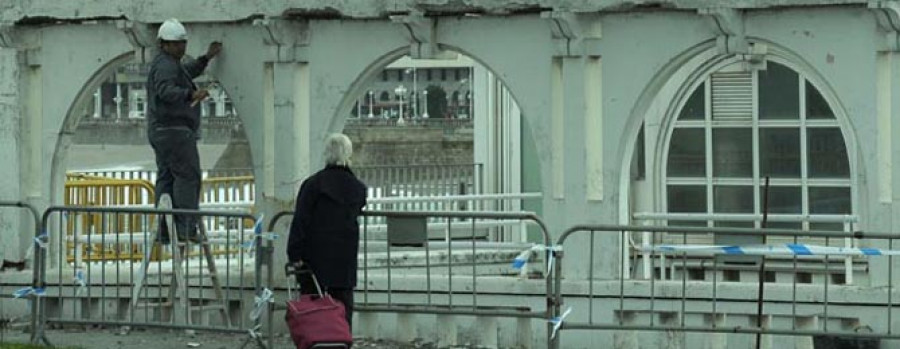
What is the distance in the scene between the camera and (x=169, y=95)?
19188mm

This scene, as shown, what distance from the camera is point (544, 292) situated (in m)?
19.5

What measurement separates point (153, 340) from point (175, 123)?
1.91m

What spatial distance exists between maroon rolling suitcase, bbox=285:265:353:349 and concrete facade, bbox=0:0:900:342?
11.4 feet

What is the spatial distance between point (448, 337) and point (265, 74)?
9.61 ft

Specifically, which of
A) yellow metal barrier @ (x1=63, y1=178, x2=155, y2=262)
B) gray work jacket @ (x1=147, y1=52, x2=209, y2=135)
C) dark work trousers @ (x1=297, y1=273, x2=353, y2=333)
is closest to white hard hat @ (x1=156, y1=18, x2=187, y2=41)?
gray work jacket @ (x1=147, y1=52, x2=209, y2=135)

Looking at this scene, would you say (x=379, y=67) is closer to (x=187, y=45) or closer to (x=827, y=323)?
(x=187, y=45)

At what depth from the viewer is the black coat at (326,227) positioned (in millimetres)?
16891

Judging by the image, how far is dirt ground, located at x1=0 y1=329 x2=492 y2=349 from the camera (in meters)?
18.8

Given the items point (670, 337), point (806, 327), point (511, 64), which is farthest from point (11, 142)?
point (806, 327)

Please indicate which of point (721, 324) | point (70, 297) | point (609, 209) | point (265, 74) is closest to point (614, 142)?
point (609, 209)

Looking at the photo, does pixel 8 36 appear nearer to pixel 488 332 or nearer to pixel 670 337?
pixel 488 332

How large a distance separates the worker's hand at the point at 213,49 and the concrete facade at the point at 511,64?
101 mm

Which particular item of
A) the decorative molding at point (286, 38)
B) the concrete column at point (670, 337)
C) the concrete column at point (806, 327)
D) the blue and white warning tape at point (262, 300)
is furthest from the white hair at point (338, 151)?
the concrete column at point (806, 327)

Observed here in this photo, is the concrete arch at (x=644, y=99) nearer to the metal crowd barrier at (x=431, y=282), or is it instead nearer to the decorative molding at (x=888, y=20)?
the metal crowd barrier at (x=431, y=282)
